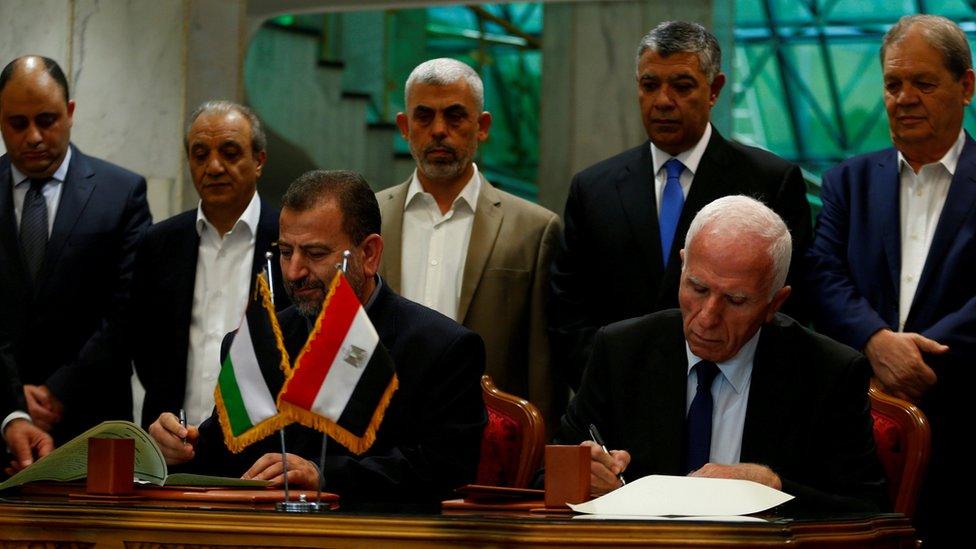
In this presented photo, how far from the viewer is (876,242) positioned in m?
4.53

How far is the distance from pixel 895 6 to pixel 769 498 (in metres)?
17.3

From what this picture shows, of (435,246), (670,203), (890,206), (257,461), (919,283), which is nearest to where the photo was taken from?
(257,461)

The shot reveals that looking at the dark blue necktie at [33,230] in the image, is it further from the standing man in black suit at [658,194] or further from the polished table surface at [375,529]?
the polished table surface at [375,529]

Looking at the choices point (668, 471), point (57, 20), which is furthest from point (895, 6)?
point (668, 471)

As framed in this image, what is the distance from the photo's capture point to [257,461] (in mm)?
3340

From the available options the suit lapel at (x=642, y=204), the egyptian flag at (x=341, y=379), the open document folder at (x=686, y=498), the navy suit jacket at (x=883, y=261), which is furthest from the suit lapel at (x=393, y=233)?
the open document folder at (x=686, y=498)

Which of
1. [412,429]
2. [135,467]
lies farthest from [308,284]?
[135,467]

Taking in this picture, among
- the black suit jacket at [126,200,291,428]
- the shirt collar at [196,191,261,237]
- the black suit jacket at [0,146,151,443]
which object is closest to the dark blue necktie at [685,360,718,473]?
the black suit jacket at [126,200,291,428]

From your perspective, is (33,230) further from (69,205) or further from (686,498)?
(686,498)

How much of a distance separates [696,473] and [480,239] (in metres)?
1.92

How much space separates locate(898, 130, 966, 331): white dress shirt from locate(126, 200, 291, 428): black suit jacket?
Answer: 2029 millimetres

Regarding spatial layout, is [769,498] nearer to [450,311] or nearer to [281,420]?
[281,420]

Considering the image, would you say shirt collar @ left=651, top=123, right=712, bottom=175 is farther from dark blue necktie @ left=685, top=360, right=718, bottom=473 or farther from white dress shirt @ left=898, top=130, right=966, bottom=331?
dark blue necktie @ left=685, top=360, right=718, bottom=473

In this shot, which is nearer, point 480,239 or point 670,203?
point 670,203
